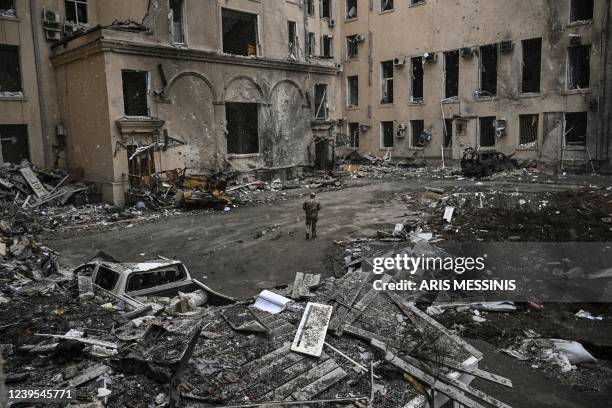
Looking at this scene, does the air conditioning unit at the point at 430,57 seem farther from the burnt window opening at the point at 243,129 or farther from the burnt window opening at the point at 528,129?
the burnt window opening at the point at 243,129

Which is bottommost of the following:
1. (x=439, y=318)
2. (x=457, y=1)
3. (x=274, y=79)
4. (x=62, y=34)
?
(x=439, y=318)

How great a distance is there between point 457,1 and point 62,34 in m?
21.8

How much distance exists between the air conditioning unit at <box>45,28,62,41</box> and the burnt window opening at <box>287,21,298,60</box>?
38.4ft

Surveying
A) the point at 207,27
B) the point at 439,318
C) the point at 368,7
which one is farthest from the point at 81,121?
Answer: the point at 368,7

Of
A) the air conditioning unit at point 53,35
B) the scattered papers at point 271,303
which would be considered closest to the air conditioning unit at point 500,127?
the air conditioning unit at point 53,35

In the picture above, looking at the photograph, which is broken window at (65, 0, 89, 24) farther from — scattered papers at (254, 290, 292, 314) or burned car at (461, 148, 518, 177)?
scattered papers at (254, 290, 292, 314)

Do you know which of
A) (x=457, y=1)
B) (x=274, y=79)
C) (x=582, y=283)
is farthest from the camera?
(x=457, y=1)

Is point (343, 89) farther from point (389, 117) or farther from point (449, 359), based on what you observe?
point (449, 359)

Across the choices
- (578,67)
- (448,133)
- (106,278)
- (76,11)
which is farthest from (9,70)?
(578,67)

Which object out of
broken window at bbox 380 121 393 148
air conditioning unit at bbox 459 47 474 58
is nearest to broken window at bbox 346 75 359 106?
broken window at bbox 380 121 393 148

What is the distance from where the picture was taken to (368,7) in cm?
3319

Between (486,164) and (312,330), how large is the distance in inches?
829

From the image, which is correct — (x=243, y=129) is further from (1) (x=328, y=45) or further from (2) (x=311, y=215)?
(1) (x=328, y=45)

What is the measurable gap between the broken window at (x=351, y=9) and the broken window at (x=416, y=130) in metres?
9.60
